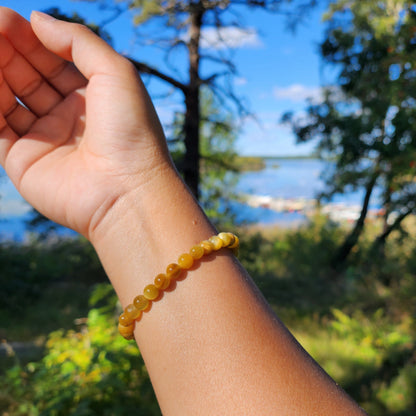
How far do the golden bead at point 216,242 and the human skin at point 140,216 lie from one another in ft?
0.08

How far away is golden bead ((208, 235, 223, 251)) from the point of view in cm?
96

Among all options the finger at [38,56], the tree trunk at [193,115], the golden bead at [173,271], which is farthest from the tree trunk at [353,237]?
the golden bead at [173,271]

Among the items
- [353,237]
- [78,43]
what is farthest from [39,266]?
[78,43]

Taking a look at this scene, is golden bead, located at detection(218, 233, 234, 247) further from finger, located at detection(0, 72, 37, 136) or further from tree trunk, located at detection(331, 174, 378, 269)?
tree trunk, located at detection(331, 174, 378, 269)

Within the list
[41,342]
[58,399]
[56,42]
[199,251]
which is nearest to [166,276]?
[199,251]

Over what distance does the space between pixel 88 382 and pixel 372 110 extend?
522cm

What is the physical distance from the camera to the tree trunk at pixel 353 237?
747 cm

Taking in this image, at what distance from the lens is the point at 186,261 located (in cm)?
92

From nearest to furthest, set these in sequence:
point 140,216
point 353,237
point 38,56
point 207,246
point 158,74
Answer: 1. point 207,246
2. point 140,216
3. point 38,56
4. point 158,74
5. point 353,237

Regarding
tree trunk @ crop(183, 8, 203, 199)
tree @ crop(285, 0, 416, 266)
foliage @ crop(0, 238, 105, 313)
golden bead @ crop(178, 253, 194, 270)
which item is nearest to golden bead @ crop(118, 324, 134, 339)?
golden bead @ crop(178, 253, 194, 270)

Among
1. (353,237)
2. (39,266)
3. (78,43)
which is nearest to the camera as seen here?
(78,43)

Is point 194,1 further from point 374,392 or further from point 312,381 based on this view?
point 374,392

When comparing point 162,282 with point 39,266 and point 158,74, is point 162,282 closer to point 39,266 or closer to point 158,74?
point 158,74

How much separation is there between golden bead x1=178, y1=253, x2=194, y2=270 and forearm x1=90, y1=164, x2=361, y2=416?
25mm
